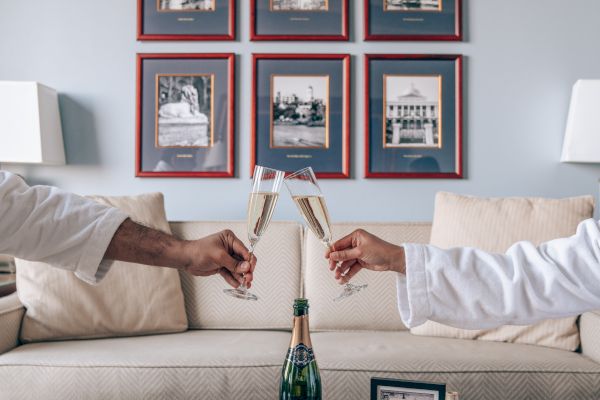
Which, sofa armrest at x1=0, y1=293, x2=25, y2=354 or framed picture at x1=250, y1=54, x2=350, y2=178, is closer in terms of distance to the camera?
sofa armrest at x1=0, y1=293, x2=25, y2=354

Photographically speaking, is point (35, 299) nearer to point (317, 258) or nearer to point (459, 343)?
point (317, 258)

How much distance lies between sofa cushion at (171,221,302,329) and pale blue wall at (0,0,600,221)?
1.25 feet

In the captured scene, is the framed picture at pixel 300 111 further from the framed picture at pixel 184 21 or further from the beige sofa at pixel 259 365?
the beige sofa at pixel 259 365

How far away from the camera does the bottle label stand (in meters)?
1.15

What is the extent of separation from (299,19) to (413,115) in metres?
0.76

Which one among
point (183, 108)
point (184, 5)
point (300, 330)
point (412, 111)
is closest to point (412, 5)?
point (412, 111)

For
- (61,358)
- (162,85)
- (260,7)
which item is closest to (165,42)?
(162,85)

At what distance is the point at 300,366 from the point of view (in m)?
1.17

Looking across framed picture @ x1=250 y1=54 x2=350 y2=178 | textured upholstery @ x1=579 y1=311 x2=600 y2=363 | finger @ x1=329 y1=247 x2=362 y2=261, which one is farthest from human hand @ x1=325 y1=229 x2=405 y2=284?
A: framed picture @ x1=250 y1=54 x2=350 y2=178

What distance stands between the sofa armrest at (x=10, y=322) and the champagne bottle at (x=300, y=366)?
1.19 m

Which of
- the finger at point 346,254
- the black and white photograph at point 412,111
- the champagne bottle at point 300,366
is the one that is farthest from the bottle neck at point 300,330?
the black and white photograph at point 412,111

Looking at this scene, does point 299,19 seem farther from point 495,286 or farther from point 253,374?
point 495,286

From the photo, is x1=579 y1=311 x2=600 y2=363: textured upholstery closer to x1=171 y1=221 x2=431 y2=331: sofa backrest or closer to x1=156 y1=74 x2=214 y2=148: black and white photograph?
x1=171 y1=221 x2=431 y2=331: sofa backrest

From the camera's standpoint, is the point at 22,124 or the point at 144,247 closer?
the point at 144,247
